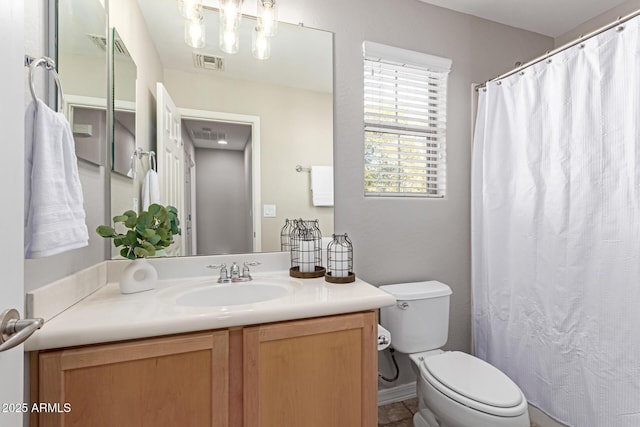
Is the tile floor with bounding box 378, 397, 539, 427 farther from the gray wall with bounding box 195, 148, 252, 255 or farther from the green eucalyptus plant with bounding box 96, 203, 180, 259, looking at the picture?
the green eucalyptus plant with bounding box 96, 203, 180, 259

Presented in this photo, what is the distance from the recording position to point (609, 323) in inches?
51.9

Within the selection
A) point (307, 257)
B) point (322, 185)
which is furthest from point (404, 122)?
point (307, 257)

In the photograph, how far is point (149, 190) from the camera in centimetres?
140

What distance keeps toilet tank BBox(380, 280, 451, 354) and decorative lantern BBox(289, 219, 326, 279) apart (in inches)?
17.8

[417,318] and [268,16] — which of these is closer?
[268,16]

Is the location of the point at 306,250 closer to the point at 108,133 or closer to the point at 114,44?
the point at 108,133

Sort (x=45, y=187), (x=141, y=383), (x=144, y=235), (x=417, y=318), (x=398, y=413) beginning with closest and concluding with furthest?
1. (x=45, y=187)
2. (x=141, y=383)
3. (x=144, y=235)
4. (x=417, y=318)
5. (x=398, y=413)

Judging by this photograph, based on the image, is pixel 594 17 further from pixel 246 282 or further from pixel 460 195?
pixel 246 282

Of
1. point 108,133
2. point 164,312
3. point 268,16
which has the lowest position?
point 164,312

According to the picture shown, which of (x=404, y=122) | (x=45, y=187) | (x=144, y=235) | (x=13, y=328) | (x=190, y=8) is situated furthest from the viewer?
(x=404, y=122)

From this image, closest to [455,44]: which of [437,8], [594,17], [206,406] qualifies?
[437,8]

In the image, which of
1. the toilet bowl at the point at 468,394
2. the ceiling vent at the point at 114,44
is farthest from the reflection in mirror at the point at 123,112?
the toilet bowl at the point at 468,394

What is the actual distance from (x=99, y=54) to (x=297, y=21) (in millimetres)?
939

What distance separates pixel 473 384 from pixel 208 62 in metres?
1.89
